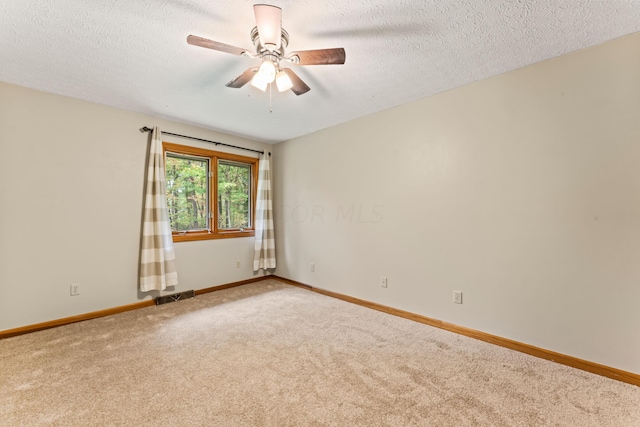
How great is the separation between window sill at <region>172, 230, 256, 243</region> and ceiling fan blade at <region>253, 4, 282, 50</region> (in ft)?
9.62

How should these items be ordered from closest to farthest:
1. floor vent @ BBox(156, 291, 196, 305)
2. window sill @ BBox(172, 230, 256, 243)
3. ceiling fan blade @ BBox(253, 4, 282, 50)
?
ceiling fan blade @ BBox(253, 4, 282, 50) < floor vent @ BBox(156, 291, 196, 305) < window sill @ BBox(172, 230, 256, 243)

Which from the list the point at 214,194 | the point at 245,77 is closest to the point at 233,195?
the point at 214,194

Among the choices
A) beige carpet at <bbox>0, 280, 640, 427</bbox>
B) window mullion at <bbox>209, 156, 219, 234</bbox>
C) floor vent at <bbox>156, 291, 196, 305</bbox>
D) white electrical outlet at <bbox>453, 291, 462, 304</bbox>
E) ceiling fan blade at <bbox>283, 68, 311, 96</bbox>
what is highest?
ceiling fan blade at <bbox>283, 68, 311, 96</bbox>

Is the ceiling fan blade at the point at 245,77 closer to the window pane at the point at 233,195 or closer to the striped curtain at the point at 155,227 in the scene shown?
the striped curtain at the point at 155,227

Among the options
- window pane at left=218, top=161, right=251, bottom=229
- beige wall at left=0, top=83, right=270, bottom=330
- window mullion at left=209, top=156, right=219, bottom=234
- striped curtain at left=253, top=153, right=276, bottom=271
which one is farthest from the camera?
striped curtain at left=253, top=153, right=276, bottom=271

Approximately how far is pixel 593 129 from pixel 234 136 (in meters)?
4.04

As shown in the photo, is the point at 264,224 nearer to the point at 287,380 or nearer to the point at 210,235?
the point at 210,235

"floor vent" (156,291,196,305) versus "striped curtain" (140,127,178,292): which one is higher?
"striped curtain" (140,127,178,292)

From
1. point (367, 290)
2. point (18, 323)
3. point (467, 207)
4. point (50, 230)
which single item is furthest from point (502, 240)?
point (18, 323)

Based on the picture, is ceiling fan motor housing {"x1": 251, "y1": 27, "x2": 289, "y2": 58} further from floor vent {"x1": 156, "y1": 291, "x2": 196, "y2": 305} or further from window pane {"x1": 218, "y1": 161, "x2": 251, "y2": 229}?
floor vent {"x1": 156, "y1": 291, "x2": 196, "y2": 305}

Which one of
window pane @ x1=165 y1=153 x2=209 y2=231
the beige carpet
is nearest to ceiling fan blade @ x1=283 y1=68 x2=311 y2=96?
the beige carpet

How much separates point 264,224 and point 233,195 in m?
0.68

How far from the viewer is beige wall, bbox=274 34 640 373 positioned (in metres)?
1.92

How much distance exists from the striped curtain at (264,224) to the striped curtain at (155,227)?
138 centimetres
